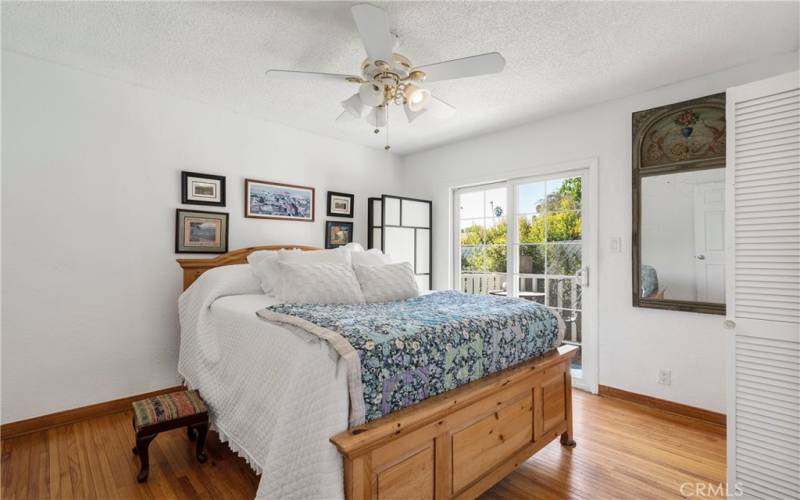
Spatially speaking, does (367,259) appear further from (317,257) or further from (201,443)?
(201,443)

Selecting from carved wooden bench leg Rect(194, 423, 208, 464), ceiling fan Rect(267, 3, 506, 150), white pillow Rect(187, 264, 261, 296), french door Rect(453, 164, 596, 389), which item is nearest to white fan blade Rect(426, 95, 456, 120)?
ceiling fan Rect(267, 3, 506, 150)

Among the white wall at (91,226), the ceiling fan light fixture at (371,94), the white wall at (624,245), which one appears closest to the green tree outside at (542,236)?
the white wall at (624,245)

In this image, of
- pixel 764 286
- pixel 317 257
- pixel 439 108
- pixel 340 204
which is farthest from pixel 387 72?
pixel 340 204

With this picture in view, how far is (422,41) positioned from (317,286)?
1.64 meters

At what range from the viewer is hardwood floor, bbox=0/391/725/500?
6.14 ft

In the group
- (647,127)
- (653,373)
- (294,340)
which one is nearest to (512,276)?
(653,373)

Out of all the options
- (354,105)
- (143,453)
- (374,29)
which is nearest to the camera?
(374,29)

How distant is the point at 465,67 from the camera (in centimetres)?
198

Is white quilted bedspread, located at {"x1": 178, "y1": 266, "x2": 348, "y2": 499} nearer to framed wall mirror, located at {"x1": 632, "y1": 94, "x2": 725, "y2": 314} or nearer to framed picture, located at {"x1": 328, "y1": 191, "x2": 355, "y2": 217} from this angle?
framed picture, located at {"x1": 328, "y1": 191, "x2": 355, "y2": 217}

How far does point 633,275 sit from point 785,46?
1717mm

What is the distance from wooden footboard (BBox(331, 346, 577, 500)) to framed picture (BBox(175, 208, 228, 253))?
2.53 meters

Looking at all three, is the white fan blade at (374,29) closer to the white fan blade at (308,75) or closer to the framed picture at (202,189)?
the white fan blade at (308,75)

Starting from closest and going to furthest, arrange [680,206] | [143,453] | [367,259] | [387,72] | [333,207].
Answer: [143,453] < [387,72] < [680,206] < [367,259] < [333,207]

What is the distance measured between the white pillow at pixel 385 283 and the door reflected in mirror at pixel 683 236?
6.22ft
